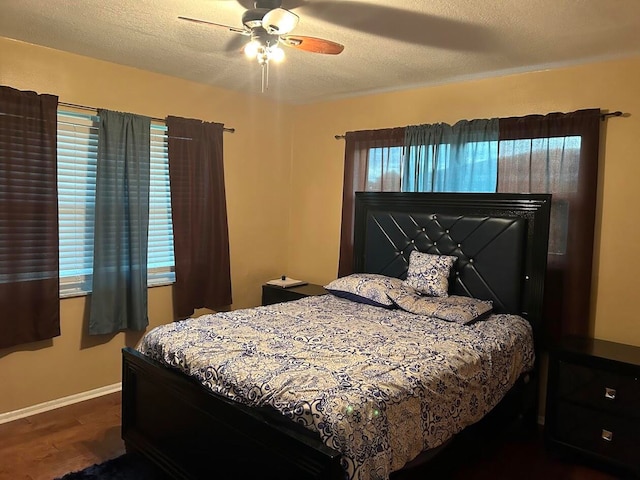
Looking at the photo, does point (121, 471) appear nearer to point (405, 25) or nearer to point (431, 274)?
point (431, 274)

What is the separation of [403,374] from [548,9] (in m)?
1.91

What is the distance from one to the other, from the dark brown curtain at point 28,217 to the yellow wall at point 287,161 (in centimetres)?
16

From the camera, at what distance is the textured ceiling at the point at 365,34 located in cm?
239

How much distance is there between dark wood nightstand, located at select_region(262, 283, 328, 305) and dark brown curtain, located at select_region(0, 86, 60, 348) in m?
1.81

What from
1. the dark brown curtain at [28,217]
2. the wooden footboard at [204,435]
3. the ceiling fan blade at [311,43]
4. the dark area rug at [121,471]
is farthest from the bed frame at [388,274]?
the ceiling fan blade at [311,43]

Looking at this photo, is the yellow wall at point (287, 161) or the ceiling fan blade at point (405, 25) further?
the yellow wall at point (287, 161)

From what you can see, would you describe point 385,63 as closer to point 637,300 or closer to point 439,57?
point 439,57

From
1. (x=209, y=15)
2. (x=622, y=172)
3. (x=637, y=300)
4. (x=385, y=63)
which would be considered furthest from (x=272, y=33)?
(x=637, y=300)

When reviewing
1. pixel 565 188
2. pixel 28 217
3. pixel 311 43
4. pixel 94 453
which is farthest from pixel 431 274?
pixel 28 217

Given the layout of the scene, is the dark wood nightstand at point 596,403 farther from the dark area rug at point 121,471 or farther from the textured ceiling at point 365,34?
the dark area rug at point 121,471

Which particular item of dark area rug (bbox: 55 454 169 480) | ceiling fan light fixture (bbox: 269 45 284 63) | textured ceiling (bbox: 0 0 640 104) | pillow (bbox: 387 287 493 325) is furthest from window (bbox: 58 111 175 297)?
pillow (bbox: 387 287 493 325)

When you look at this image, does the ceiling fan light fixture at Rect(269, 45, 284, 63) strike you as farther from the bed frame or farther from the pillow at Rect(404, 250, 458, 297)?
the pillow at Rect(404, 250, 458, 297)

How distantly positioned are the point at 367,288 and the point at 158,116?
2167 mm

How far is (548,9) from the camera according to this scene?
2.34m
